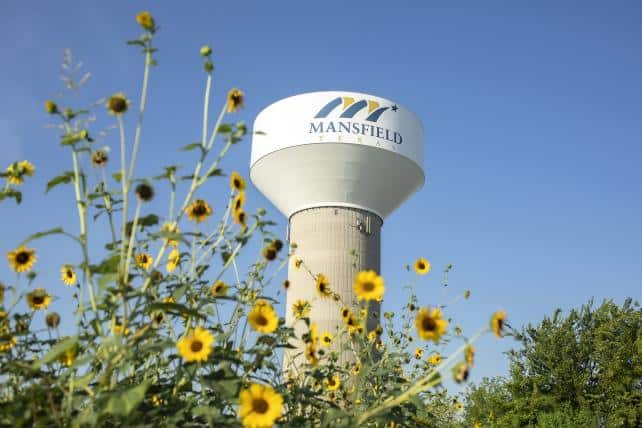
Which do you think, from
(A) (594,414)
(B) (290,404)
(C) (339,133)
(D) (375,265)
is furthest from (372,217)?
(B) (290,404)

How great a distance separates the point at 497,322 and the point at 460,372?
0.33m

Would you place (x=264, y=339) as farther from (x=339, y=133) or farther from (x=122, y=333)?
(x=339, y=133)

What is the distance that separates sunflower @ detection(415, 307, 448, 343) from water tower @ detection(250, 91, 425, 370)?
13.6 meters

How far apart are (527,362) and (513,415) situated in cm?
231

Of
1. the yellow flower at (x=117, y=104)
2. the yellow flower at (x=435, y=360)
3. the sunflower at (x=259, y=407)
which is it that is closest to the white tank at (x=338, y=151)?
the yellow flower at (x=435, y=360)

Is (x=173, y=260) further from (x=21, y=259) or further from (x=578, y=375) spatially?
(x=578, y=375)

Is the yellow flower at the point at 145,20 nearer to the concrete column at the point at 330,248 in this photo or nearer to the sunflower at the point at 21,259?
the sunflower at the point at 21,259

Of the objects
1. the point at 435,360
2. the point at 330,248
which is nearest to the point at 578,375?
the point at 330,248

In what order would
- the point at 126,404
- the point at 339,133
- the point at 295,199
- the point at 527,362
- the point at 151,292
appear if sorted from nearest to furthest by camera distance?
the point at 126,404, the point at 151,292, the point at 339,133, the point at 295,199, the point at 527,362

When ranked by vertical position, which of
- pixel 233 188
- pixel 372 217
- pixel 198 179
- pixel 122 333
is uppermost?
pixel 372 217

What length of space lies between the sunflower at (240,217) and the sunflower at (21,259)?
1.04 metres

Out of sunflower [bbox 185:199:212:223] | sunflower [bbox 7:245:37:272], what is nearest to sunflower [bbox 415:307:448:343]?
sunflower [bbox 185:199:212:223]

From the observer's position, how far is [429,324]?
7.45ft

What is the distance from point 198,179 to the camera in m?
2.46
